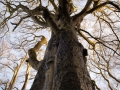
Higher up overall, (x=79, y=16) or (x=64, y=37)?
(x=79, y=16)

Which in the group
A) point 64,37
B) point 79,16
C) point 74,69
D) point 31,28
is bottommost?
point 74,69

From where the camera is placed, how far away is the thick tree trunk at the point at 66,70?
7.50 feet

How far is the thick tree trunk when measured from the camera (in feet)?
7.50

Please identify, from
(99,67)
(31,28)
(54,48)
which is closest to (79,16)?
(54,48)

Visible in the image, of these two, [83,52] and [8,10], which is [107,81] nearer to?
[83,52]

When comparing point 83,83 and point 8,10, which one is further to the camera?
point 8,10

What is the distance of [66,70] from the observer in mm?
2533

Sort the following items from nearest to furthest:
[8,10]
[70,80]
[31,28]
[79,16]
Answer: [70,80]
[79,16]
[8,10]
[31,28]

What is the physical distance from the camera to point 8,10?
6.84 meters

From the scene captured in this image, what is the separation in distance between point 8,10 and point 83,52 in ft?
14.8

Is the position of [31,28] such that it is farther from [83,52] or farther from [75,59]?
[75,59]

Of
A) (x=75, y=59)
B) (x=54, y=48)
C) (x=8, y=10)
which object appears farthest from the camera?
(x=8, y=10)

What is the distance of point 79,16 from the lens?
17.7ft

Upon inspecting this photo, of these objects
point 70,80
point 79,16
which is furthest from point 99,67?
point 70,80
